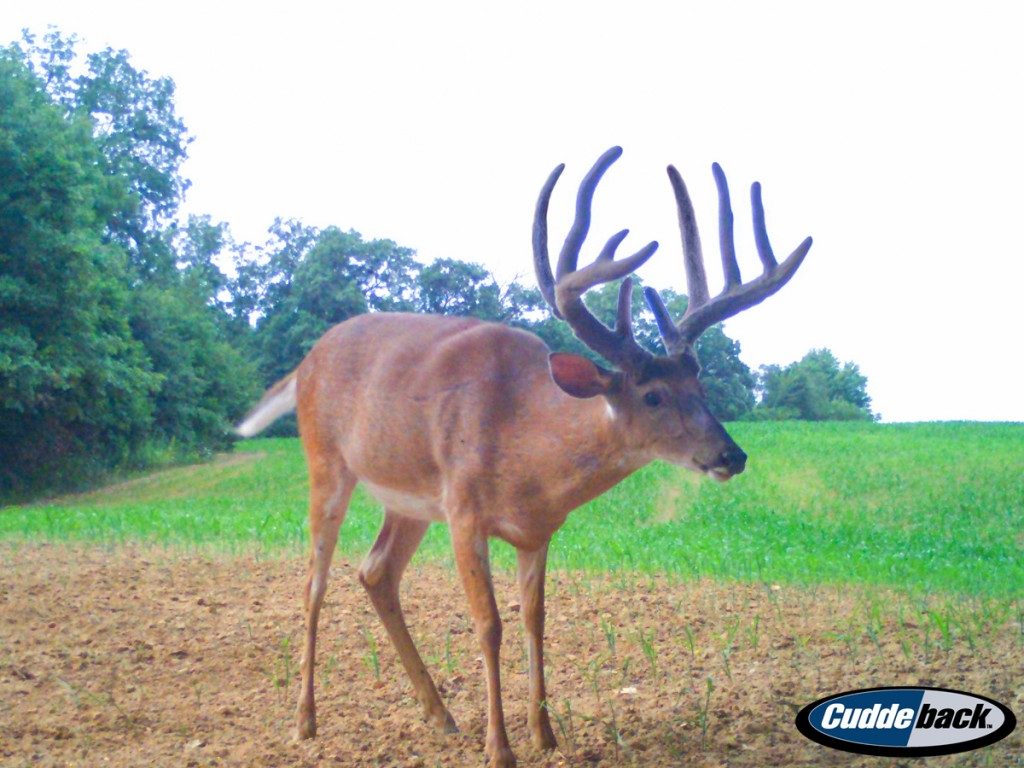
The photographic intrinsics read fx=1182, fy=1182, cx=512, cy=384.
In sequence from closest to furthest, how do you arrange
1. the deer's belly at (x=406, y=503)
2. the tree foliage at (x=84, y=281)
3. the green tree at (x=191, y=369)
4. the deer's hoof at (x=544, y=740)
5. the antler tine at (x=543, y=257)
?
the antler tine at (x=543, y=257) → the deer's hoof at (x=544, y=740) → the deer's belly at (x=406, y=503) → the green tree at (x=191, y=369) → the tree foliage at (x=84, y=281)

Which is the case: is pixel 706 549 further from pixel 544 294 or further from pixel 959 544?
pixel 544 294

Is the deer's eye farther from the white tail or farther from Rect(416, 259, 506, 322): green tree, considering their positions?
the white tail

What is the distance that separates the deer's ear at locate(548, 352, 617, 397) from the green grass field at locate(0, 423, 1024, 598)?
12.5 ft

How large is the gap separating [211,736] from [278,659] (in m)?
1.17

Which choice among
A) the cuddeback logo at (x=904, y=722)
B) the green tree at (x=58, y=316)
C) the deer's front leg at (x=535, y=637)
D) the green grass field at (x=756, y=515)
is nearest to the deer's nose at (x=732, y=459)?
the cuddeback logo at (x=904, y=722)

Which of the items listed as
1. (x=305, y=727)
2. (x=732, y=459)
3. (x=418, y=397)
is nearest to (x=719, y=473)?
(x=732, y=459)

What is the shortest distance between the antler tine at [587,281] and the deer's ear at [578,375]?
0.14 meters

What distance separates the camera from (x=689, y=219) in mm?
4820

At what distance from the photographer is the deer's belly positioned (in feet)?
16.6

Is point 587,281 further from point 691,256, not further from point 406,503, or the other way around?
point 406,503

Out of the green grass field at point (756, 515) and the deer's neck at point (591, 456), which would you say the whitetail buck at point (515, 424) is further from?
the green grass field at point (756, 515)

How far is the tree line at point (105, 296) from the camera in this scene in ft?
30.3

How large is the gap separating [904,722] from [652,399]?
4.65ft

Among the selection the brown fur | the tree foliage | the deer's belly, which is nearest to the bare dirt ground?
the brown fur
